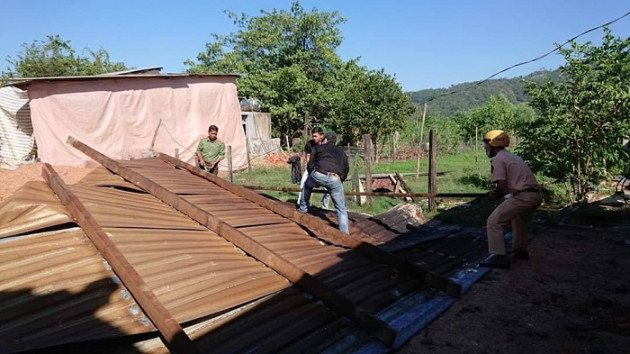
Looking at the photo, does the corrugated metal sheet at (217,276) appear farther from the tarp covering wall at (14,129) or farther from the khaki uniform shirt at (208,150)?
the tarp covering wall at (14,129)

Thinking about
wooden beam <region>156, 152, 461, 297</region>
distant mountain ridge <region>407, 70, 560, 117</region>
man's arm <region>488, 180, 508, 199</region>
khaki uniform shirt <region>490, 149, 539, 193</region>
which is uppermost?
distant mountain ridge <region>407, 70, 560, 117</region>

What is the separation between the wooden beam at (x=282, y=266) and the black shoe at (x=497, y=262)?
2.26 metres

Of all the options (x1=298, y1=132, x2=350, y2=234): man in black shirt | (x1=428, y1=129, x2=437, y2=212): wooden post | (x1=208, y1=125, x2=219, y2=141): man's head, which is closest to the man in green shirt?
(x1=208, y1=125, x2=219, y2=141): man's head

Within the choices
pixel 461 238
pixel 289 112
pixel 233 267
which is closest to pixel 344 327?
pixel 233 267

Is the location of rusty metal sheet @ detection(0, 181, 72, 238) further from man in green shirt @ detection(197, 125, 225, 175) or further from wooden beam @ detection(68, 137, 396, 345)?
man in green shirt @ detection(197, 125, 225, 175)

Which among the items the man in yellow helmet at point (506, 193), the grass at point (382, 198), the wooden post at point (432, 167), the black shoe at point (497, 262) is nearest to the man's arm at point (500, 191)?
the man in yellow helmet at point (506, 193)

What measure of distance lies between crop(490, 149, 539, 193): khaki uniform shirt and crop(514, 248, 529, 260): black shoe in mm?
794

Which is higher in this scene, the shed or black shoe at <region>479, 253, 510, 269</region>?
the shed

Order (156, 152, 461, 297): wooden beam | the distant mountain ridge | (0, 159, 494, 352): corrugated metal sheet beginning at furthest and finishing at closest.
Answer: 1. the distant mountain ridge
2. (156, 152, 461, 297): wooden beam
3. (0, 159, 494, 352): corrugated metal sheet

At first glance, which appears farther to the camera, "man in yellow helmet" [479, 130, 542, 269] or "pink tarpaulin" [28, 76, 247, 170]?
"pink tarpaulin" [28, 76, 247, 170]

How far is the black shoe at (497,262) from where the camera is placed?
4.77 metres

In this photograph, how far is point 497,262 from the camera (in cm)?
480

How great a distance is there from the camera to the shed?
12883mm

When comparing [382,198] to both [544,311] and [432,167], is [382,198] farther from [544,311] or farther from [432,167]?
[544,311]
